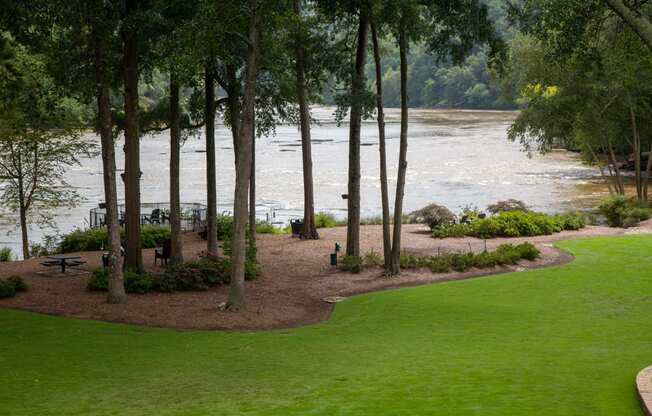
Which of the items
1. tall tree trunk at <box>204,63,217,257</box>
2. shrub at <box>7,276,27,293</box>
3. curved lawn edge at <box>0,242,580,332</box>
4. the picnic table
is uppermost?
tall tree trunk at <box>204,63,217,257</box>

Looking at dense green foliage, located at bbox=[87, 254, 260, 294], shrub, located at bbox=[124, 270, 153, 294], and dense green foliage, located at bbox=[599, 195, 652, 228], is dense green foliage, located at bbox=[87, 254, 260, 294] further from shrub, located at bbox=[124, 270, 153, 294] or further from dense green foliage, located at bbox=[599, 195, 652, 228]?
dense green foliage, located at bbox=[599, 195, 652, 228]

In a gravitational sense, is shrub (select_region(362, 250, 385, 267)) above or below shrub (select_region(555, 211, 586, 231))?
below

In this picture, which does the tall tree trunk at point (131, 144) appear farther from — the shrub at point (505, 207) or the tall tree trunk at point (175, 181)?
the shrub at point (505, 207)

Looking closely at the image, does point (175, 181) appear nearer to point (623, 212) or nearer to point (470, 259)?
point (470, 259)

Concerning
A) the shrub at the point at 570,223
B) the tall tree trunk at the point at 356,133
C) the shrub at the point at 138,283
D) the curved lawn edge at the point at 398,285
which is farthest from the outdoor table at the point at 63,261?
the shrub at the point at 570,223

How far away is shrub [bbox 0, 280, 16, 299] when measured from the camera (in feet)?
69.6

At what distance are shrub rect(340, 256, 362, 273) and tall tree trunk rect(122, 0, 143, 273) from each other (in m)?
6.20

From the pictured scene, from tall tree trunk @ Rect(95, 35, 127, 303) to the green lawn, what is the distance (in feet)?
6.96

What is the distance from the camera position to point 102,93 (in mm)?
19516

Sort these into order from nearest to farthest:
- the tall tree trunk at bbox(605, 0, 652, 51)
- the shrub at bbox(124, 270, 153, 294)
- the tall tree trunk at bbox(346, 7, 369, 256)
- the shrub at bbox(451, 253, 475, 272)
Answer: the tall tree trunk at bbox(605, 0, 652, 51)
the shrub at bbox(124, 270, 153, 294)
the tall tree trunk at bbox(346, 7, 369, 256)
the shrub at bbox(451, 253, 475, 272)

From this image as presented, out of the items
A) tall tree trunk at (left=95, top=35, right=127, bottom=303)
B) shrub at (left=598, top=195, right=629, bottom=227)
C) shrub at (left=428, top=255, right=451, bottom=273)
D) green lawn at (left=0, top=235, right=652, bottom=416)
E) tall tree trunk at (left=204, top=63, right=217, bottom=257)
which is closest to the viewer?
green lawn at (left=0, top=235, right=652, bottom=416)

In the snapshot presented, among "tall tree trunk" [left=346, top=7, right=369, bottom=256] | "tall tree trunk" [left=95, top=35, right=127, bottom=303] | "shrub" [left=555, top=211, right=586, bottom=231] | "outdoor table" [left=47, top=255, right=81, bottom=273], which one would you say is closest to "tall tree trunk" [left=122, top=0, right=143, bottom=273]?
"tall tree trunk" [left=95, top=35, right=127, bottom=303]

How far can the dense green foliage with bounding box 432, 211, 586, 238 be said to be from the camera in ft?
107

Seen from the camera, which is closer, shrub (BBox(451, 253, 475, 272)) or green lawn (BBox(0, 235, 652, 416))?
green lawn (BBox(0, 235, 652, 416))
